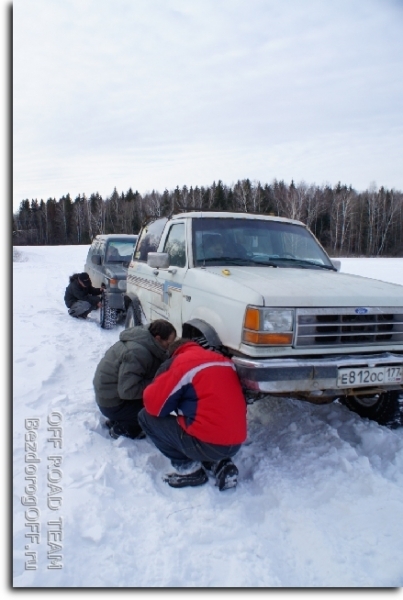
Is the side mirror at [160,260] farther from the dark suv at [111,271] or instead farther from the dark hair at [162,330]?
the dark suv at [111,271]

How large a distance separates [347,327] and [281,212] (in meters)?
37.2

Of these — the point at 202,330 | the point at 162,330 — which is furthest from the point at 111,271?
the point at 202,330

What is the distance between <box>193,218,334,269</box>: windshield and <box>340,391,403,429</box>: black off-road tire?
4.50 ft

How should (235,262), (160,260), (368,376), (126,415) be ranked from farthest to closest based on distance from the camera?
(160,260), (235,262), (126,415), (368,376)

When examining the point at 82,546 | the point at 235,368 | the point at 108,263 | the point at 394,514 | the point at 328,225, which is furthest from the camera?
the point at 328,225

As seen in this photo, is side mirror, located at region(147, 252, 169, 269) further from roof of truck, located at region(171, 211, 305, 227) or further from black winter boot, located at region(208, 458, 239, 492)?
black winter boot, located at region(208, 458, 239, 492)

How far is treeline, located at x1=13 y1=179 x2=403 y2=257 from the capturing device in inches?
1613

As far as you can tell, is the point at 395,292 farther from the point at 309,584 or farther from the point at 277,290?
the point at 309,584

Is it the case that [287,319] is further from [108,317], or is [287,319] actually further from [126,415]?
[108,317]

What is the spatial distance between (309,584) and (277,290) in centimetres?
175

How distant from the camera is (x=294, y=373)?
2.87 meters

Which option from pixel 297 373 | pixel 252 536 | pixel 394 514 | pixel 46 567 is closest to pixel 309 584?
pixel 252 536

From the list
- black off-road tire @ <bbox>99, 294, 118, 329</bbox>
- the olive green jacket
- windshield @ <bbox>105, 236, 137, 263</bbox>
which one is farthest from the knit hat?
the olive green jacket

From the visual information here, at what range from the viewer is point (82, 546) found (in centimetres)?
231
